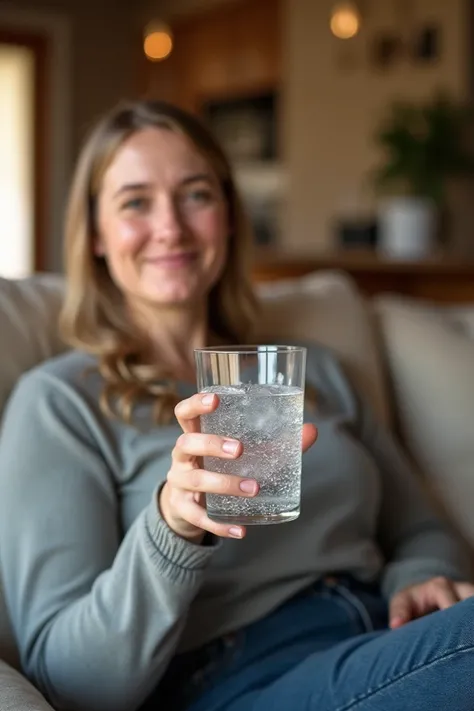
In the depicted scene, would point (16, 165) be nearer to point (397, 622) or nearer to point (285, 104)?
point (285, 104)

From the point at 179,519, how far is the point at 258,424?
18cm

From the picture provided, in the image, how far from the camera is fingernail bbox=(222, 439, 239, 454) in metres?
0.94

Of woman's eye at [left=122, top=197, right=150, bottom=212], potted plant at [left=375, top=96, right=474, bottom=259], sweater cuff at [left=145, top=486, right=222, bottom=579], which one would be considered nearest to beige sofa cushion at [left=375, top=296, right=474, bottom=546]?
woman's eye at [left=122, top=197, right=150, bottom=212]

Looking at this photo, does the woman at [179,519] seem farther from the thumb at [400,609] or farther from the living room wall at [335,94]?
the living room wall at [335,94]

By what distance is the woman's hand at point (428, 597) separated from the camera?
1367 millimetres

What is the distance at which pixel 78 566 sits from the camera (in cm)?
122

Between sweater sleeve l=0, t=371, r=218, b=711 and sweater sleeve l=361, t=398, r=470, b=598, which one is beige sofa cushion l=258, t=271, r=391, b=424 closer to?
sweater sleeve l=361, t=398, r=470, b=598

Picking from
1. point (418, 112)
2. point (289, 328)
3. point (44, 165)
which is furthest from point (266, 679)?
point (44, 165)

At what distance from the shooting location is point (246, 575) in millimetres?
1331

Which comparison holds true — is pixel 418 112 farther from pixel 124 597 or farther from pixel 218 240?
pixel 124 597

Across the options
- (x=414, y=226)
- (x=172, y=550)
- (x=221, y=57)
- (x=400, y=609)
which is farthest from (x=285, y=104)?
(x=172, y=550)

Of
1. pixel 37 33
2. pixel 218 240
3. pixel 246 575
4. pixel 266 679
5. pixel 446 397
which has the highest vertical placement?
pixel 37 33

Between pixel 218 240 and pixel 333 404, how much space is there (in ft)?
1.07

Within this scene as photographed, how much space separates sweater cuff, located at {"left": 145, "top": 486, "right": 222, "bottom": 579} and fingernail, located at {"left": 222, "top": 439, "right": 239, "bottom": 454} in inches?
7.2
